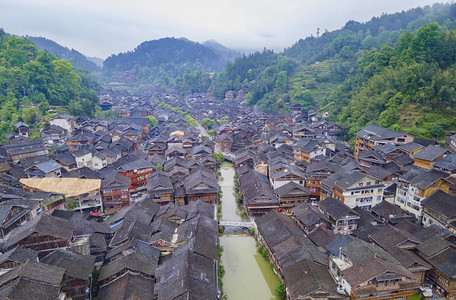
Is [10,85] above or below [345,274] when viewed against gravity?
above

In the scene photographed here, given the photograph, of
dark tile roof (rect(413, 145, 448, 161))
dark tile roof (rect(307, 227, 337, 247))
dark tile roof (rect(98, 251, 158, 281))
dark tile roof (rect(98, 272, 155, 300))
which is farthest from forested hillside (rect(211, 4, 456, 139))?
dark tile roof (rect(98, 272, 155, 300))

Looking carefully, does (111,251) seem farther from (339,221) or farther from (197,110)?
(197,110)

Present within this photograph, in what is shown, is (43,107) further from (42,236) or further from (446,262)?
(446,262)

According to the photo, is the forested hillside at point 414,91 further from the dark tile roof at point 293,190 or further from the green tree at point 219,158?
the green tree at point 219,158

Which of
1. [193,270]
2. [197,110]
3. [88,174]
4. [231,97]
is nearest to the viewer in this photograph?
[193,270]

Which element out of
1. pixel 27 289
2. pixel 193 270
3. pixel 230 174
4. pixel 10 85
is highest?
pixel 10 85

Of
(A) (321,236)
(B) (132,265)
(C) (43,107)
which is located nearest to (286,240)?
(A) (321,236)

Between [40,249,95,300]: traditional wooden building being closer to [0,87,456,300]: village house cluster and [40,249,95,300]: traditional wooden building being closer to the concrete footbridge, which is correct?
[0,87,456,300]: village house cluster

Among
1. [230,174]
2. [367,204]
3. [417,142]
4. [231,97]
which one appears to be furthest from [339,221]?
[231,97]
